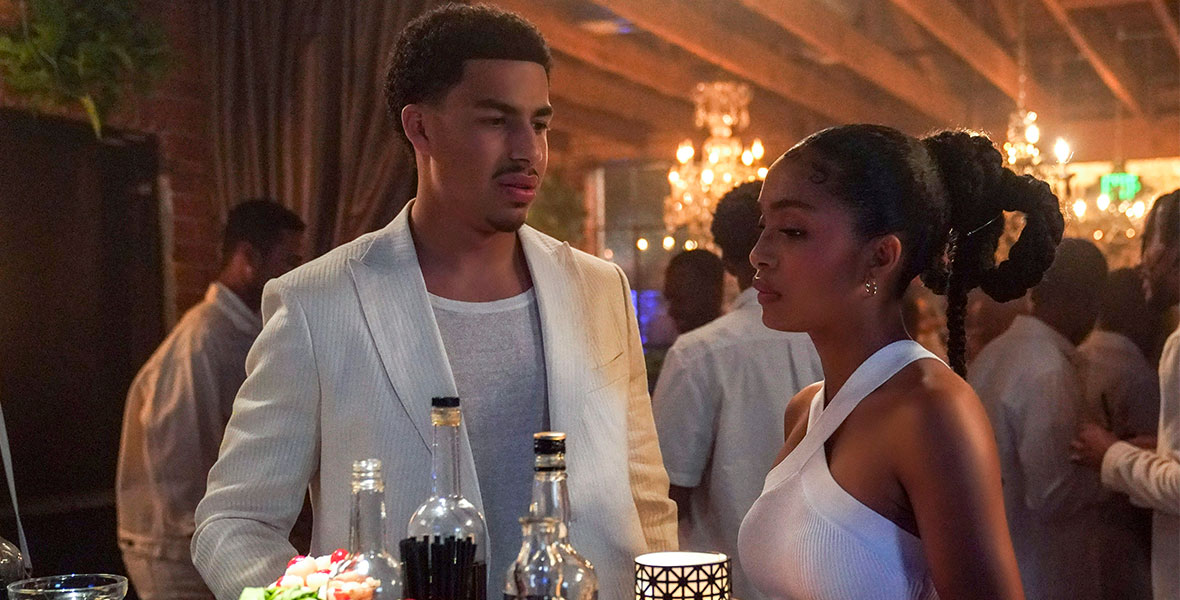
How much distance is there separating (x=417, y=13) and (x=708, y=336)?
1.40m

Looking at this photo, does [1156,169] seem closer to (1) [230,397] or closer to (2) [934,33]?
(2) [934,33]

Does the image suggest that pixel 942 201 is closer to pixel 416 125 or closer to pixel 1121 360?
pixel 416 125

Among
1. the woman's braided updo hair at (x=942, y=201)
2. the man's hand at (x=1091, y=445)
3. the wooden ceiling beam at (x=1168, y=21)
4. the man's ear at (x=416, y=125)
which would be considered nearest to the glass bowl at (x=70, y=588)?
the man's ear at (x=416, y=125)

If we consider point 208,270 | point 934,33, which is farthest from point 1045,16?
point 208,270

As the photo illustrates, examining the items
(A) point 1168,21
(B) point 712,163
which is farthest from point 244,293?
(A) point 1168,21

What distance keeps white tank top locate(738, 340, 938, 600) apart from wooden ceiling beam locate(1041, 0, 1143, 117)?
2.50m

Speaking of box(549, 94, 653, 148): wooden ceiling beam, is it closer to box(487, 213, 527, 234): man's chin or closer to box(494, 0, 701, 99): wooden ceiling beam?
box(494, 0, 701, 99): wooden ceiling beam

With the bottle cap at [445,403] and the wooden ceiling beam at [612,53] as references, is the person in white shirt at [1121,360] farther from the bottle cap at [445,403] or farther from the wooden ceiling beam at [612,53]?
the bottle cap at [445,403]

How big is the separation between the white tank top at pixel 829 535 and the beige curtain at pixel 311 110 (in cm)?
214

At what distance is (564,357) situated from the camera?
1.94 metres

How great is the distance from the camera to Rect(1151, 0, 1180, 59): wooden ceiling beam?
3652mm

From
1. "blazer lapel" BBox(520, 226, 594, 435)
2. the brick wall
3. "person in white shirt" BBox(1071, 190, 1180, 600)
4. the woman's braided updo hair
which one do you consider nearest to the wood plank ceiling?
"person in white shirt" BBox(1071, 190, 1180, 600)

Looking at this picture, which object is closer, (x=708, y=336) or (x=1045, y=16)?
(x=708, y=336)

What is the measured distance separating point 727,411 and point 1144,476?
1.18 metres
